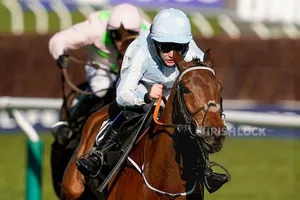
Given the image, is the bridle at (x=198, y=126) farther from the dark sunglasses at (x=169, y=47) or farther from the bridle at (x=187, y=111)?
the dark sunglasses at (x=169, y=47)

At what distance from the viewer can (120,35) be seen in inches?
330

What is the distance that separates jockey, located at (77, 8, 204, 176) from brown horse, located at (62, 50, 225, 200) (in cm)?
17

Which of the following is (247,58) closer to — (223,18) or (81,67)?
(81,67)

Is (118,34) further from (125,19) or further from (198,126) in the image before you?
(198,126)

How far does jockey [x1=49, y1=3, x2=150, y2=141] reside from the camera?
27.3ft

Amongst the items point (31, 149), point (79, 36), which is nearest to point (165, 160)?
point (31, 149)

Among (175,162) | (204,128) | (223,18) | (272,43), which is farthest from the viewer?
(223,18)

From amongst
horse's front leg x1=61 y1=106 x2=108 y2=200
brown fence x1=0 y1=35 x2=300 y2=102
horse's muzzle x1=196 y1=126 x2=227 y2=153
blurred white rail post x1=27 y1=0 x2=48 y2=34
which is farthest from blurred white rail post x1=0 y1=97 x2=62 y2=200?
blurred white rail post x1=27 y1=0 x2=48 y2=34

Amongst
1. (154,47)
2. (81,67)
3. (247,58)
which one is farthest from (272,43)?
(154,47)

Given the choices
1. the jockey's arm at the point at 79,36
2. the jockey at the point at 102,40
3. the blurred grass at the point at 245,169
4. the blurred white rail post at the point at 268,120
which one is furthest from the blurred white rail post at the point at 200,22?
the blurred white rail post at the point at 268,120

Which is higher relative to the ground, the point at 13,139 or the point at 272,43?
the point at 272,43

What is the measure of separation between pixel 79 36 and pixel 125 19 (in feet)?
1.82

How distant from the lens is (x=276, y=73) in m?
15.4

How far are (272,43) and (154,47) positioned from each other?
979 cm
